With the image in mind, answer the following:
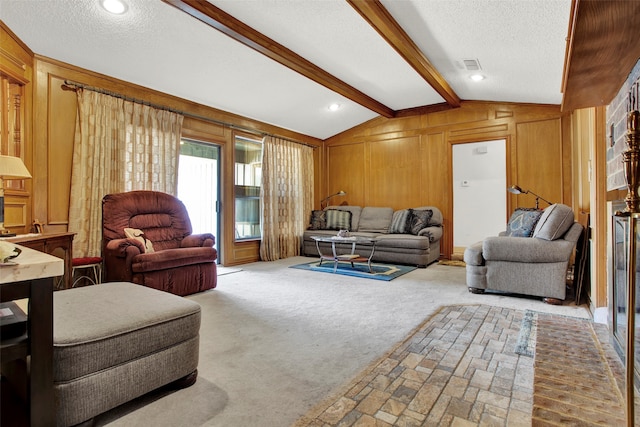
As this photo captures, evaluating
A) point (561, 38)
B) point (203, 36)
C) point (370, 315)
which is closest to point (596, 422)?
point (370, 315)

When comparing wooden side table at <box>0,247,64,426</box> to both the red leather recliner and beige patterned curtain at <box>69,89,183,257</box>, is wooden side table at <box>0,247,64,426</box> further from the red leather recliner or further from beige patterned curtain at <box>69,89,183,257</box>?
beige patterned curtain at <box>69,89,183,257</box>

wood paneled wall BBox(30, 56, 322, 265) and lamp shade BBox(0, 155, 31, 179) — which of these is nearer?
lamp shade BBox(0, 155, 31, 179)

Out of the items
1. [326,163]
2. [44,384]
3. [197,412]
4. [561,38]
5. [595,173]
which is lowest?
[197,412]

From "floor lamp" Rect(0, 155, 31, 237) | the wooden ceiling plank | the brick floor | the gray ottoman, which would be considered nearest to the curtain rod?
"floor lamp" Rect(0, 155, 31, 237)

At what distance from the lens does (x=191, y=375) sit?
1.72 metres

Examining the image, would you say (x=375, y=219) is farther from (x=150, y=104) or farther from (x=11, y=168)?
(x=11, y=168)

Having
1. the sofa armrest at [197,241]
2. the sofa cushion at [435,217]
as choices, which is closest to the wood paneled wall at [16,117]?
the sofa armrest at [197,241]

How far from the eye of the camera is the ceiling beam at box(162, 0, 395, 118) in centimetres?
284

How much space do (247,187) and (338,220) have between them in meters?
1.84

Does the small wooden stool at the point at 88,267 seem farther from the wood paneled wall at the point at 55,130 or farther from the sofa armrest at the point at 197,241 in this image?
the sofa armrest at the point at 197,241

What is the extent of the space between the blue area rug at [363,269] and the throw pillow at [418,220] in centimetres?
74

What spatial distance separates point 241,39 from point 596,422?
3.77 meters

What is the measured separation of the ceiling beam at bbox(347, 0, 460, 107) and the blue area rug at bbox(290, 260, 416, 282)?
2584 mm

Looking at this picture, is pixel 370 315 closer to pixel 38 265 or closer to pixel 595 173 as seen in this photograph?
pixel 595 173
